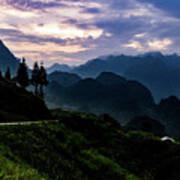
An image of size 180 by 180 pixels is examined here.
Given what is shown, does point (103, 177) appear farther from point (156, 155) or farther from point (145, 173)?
point (156, 155)

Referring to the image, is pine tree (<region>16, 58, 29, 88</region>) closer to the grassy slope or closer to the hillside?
the hillside

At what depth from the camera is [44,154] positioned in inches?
804

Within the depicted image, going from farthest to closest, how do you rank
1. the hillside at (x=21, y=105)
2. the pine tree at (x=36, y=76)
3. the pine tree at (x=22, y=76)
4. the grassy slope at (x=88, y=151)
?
the pine tree at (x=36, y=76)
the pine tree at (x=22, y=76)
the hillside at (x=21, y=105)
the grassy slope at (x=88, y=151)

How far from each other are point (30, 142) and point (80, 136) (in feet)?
29.4

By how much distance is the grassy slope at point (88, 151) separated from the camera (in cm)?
1947

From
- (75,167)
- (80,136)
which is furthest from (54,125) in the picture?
(75,167)

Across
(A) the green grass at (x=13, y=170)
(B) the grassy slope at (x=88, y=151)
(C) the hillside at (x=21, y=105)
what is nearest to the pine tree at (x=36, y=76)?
(C) the hillside at (x=21, y=105)

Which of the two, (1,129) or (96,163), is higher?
(1,129)

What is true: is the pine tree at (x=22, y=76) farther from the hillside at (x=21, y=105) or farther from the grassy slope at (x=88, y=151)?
the grassy slope at (x=88, y=151)

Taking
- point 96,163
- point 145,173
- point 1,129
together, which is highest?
point 1,129

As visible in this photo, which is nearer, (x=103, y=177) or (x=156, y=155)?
(x=103, y=177)

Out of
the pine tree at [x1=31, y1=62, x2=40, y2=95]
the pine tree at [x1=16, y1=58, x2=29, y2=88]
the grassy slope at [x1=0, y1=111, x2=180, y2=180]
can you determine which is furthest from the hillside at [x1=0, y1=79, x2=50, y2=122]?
the pine tree at [x1=31, y1=62, x2=40, y2=95]

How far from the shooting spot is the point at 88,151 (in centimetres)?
2550

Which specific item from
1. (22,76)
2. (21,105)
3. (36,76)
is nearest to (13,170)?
(21,105)
